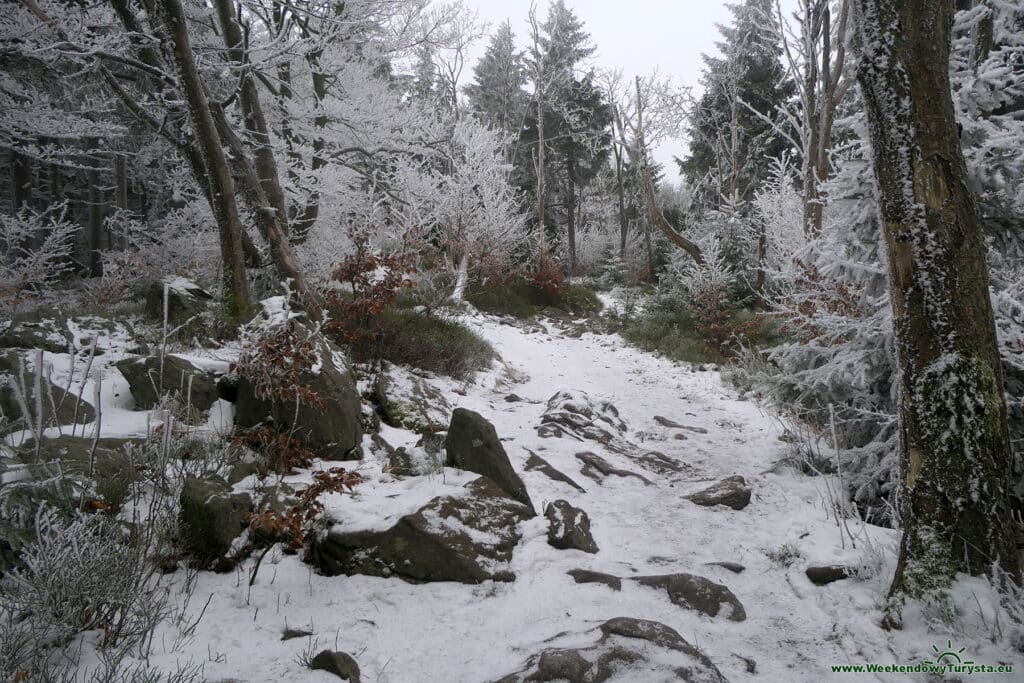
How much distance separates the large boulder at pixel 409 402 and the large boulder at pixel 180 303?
7.33 feet

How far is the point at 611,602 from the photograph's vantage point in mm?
2664

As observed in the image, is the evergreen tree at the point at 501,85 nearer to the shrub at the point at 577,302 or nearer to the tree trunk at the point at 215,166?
the shrub at the point at 577,302

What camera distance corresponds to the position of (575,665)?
2.03m

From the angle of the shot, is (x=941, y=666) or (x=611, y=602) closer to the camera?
(x=941, y=666)

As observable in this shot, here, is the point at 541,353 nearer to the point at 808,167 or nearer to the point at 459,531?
the point at 808,167

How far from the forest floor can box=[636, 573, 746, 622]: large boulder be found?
0.06 metres

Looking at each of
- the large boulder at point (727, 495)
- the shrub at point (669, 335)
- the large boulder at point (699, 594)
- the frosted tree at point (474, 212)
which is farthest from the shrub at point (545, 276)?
the large boulder at point (699, 594)

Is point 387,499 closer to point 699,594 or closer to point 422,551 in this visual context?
point 422,551

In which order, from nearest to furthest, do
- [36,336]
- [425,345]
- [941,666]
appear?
[941,666]
[36,336]
[425,345]

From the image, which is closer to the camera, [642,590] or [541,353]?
[642,590]

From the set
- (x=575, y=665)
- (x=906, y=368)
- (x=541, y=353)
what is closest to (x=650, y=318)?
(x=541, y=353)

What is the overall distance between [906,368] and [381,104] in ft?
33.9

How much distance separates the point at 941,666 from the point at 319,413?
407 centimetres

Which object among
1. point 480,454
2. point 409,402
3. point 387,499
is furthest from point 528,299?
point 387,499
